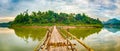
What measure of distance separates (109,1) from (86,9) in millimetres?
2165

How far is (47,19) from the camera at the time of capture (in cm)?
2781

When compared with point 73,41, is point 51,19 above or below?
below

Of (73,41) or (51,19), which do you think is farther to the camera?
(51,19)

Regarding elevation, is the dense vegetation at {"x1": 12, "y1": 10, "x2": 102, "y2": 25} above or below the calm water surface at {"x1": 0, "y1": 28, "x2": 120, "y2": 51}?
below

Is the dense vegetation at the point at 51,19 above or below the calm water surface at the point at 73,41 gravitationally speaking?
below

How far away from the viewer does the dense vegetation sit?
27.7 metres

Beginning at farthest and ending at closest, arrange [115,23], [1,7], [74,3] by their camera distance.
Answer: [115,23] < [1,7] < [74,3]

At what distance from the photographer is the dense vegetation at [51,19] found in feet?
90.9

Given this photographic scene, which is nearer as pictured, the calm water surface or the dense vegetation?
the calm water surface

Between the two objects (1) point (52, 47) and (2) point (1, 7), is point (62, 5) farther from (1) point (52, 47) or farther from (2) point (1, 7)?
(1) point (52, 47)

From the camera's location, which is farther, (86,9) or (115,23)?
(115,23)

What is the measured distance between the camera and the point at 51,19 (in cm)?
2811

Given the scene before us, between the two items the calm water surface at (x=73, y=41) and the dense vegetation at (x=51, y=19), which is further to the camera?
the dense vegetation at (x=51, y=19)

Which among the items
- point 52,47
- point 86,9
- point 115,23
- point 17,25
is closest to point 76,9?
point 86,9
